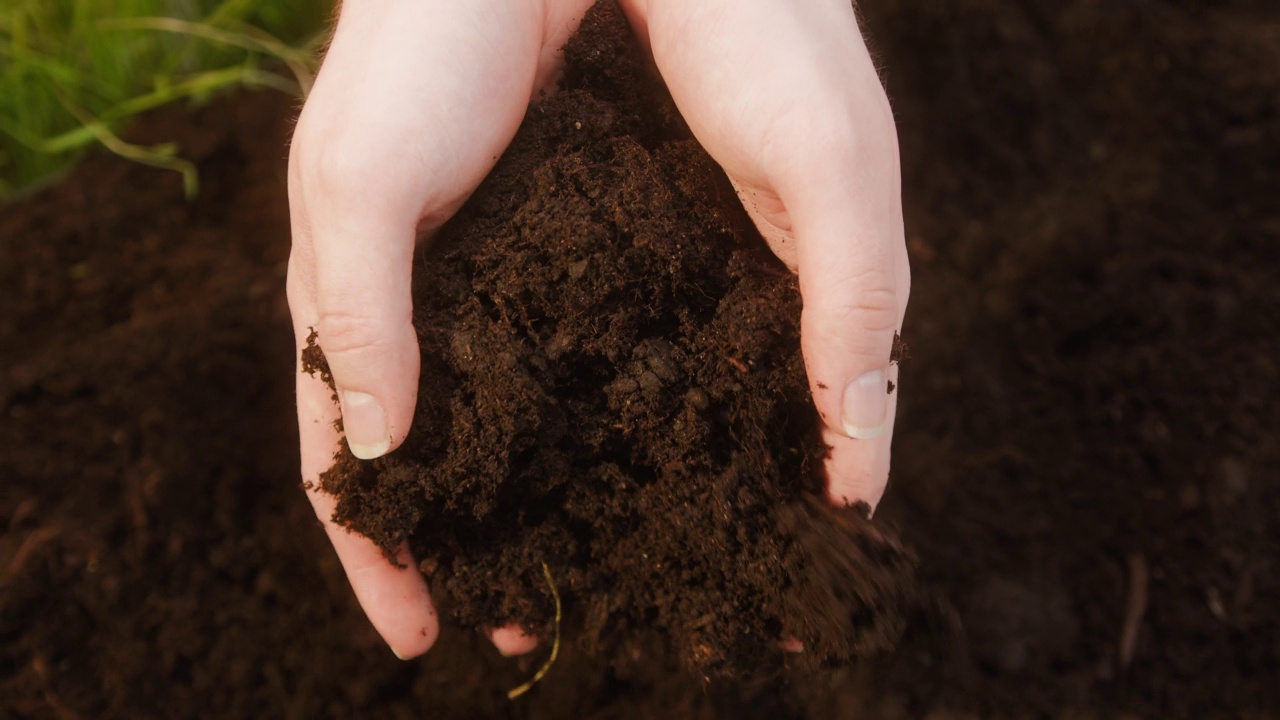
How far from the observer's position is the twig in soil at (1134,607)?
1947 mm

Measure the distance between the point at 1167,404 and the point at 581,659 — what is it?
169cm

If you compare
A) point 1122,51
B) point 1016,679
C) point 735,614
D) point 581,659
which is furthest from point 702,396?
point 1122,51

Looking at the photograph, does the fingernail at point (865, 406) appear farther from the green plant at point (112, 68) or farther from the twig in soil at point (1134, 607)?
the green plant at point (112, 68)

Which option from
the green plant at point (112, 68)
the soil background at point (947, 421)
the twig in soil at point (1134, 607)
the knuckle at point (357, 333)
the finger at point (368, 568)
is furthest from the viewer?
the green plant at point (112, 68)

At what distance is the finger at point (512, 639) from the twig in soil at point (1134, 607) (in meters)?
1.42

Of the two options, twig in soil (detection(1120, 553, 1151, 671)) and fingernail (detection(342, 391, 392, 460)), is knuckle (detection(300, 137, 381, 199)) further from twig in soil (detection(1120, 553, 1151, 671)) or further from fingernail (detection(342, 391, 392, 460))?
twig in soil (detection(1120, 553, 1151, 671))

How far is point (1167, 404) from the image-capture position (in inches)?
86.6

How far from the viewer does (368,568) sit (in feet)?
4.89

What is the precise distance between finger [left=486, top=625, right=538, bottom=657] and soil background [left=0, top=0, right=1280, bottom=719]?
0.24 meters

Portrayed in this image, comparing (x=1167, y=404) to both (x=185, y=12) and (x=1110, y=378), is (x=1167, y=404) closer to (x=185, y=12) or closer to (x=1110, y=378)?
(x=1110, y=378)

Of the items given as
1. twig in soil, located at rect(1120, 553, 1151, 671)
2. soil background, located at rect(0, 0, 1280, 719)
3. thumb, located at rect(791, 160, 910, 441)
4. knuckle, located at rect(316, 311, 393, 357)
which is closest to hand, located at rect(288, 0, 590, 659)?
knuckle, located at rect(316, 311, 393, 357)

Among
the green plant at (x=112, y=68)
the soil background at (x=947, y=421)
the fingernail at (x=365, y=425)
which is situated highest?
the fingernail at (x=365, y=425)

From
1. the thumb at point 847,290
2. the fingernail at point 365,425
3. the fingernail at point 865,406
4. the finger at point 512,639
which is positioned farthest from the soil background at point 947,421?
the fingernail at point 365,425

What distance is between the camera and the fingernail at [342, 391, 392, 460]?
1235 mm
